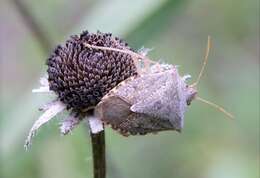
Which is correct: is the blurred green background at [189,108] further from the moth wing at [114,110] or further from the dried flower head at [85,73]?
the moth wing at [114,110]

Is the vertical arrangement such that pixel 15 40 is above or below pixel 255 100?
above

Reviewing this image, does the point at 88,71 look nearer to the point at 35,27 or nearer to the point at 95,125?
the point at 95,125

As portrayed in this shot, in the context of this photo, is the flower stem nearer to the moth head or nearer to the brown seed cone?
the brown seed cone

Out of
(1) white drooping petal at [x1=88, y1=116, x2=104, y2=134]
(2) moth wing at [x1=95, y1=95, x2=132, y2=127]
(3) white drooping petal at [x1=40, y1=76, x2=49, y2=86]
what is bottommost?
(1) white drooping petal at [x1=88, y1=116, x2=104, y2=134]

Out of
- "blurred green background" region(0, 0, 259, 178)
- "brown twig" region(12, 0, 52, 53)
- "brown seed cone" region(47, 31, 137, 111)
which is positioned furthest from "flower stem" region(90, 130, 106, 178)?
"brown twig" region(12, 0, 52, 53)

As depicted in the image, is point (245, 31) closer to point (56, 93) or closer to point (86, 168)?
point (86, 168)

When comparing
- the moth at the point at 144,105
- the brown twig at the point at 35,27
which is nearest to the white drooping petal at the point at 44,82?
the moth at the point at 144,105

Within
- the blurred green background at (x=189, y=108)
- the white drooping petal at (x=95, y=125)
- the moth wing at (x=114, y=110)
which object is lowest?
the white drooping petal at (x=95, y=125)

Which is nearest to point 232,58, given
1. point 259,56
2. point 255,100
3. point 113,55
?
point 259,56

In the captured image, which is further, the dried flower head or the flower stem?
the dried flower head
